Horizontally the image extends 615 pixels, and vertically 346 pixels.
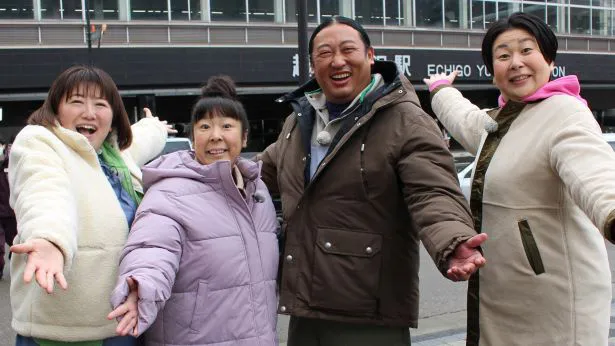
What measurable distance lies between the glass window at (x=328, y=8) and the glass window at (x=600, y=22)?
13.3 meters

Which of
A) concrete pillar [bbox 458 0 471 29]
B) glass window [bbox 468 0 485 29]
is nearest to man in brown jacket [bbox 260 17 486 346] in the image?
concrete pillar [bbox 458 0 471 29]

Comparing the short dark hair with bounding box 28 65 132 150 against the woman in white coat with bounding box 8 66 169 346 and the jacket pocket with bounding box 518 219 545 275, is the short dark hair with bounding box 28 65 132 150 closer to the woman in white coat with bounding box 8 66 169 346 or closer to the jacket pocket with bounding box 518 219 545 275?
the woman in white coat with bounding box 8 66 169 346

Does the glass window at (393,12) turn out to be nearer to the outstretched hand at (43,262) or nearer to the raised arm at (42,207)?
the raised arm at (42,207)

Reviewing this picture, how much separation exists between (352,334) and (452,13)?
1025 inches

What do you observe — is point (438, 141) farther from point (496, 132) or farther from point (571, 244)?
point (571, 244)

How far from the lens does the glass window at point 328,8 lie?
79.7 ft

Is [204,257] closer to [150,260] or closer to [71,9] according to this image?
[150,260]

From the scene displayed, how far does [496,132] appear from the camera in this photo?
8.67 ft

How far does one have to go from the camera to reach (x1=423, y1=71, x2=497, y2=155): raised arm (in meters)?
3.04

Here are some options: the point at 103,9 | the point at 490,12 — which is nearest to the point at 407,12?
the point at 490,12

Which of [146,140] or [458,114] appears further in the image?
[146,140]

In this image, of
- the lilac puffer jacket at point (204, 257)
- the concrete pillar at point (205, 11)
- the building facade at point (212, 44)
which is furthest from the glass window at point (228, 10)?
the lilac puffer jacket at point (204, 257)

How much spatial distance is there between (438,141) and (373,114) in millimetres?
275

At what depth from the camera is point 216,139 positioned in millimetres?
2607
